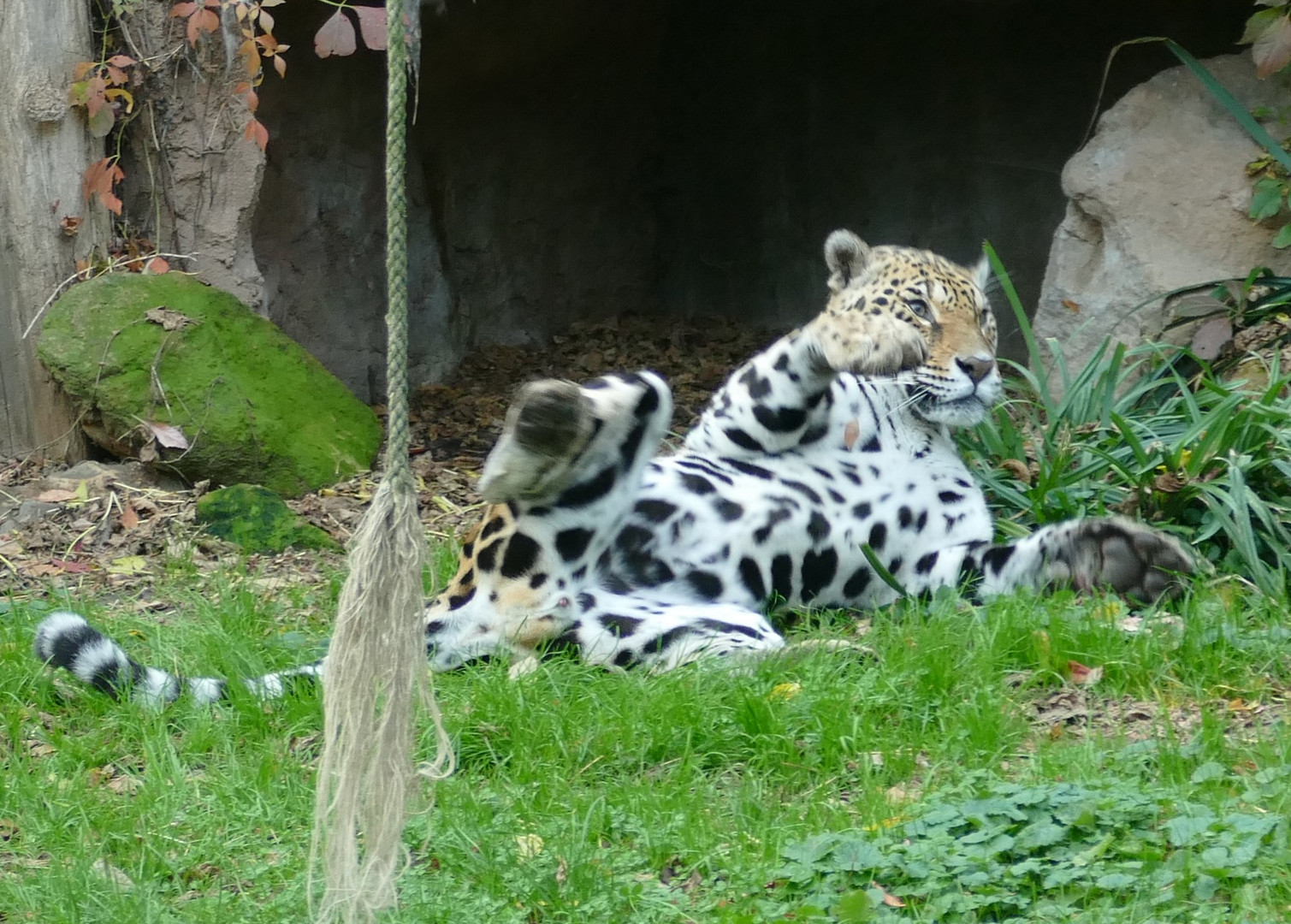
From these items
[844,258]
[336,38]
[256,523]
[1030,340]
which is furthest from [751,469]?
[336,38]

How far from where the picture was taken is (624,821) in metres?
3.06

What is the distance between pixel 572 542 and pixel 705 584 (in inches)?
19.1

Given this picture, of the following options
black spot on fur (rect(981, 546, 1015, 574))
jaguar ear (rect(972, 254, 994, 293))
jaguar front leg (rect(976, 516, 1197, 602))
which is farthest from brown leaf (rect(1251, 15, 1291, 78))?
black spot on fur (rect(981, 546, 1015, 574))

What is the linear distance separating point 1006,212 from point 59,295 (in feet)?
18.7

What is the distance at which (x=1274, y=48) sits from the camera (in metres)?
5.66

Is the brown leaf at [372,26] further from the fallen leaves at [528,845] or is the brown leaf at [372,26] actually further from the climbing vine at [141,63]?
the fallen leaves at [528,845]

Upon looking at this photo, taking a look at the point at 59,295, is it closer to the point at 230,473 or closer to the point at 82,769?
the point at 230,473

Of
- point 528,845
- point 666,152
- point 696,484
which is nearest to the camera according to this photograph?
point 528,845

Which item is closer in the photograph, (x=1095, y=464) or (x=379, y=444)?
(x=1095, y=464)

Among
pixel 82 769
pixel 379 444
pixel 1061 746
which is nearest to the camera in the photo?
pixel 1061 746

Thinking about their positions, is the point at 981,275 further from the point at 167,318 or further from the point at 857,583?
the point at 167,318

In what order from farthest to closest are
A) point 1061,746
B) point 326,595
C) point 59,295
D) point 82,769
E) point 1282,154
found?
point 59,295
point 1282,154
point 326,595
point 82,769
point 1061,746

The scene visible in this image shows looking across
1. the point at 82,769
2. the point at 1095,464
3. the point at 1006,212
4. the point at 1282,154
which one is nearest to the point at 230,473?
the point at 82,769

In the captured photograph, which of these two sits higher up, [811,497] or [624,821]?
[811,497]
